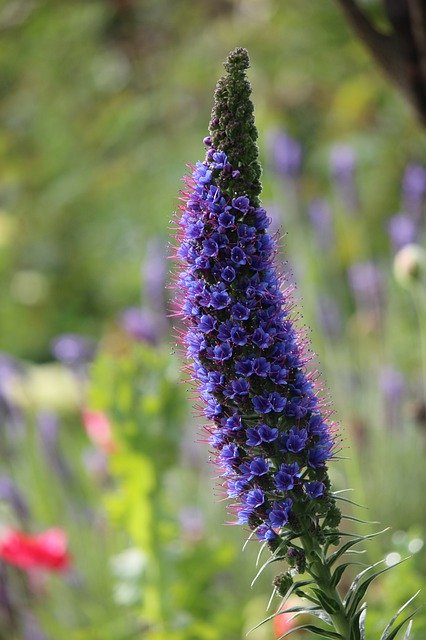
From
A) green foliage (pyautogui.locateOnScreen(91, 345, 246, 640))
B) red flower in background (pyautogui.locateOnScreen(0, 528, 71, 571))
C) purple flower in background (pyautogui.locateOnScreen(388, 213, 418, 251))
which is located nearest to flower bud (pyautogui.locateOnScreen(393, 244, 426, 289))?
purple flower in background (pyautogui.locateOnScreen(388, 213, 418, 251))

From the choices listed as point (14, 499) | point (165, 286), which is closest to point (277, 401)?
point (165, 286)

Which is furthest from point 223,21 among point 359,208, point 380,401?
point 380,401

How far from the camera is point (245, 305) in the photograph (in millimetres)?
1270

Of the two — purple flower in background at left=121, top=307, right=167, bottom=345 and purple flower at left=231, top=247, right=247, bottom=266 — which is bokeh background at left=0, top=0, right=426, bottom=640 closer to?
purple flower in background at left=121, top=307, right=167, bottom=345

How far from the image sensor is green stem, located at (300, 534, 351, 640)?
1338 millimetres

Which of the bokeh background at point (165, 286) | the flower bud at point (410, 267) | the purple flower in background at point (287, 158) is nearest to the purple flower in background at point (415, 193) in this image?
the bokeh background at point (165, 286)

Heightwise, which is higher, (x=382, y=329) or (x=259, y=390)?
(x=382, y=329)

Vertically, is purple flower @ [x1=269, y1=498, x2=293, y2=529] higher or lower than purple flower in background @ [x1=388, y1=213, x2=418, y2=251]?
lower

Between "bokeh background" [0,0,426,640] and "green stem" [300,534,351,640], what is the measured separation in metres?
0.25

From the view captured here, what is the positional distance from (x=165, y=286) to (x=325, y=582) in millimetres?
750

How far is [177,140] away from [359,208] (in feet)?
6.95

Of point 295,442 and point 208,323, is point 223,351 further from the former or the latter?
point 295,442

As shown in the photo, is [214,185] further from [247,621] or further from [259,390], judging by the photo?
[247,621]

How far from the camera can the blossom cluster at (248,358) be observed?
4.15ft
